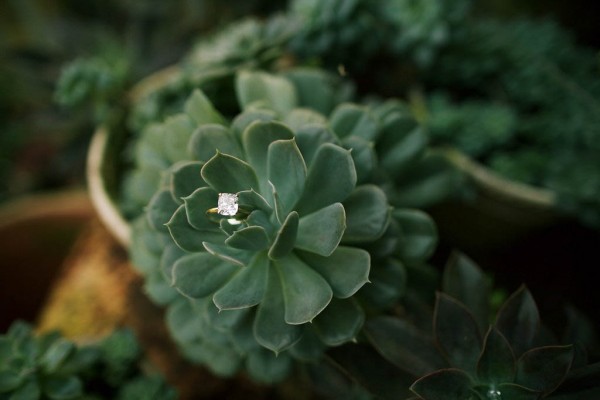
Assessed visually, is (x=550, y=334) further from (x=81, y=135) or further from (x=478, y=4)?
(x=81, y=135)

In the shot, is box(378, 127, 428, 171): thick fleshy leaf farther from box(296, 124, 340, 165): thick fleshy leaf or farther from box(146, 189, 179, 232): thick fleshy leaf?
box(146, 189, 179, 232): thick fleshy leaf

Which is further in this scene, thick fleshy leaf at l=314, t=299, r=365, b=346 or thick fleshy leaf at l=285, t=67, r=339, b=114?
thick fleshy leaf at l=285, t=67, r=339, b=114

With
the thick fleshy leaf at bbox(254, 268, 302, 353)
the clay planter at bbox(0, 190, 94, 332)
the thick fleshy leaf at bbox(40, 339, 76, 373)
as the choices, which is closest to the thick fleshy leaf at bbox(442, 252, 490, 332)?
the thick fleshy leaf at bbox(254, 268, 302, 353)

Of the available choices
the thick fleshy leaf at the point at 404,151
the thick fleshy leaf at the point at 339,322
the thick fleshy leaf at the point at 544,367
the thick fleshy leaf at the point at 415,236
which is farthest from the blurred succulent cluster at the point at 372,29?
the thick fleshy leaf at the point at 544,367

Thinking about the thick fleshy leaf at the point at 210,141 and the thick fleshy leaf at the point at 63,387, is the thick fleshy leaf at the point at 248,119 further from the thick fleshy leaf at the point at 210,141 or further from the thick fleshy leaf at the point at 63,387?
the thick fleshy leaf at the point at 63,387

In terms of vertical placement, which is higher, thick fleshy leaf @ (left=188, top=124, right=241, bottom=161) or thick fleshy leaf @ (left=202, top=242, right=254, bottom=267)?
thick fleshy leaf @ (left=188, top=124, right=241, bottom=161)

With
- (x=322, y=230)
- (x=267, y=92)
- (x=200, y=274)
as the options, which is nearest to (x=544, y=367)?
(x=322, y=230)

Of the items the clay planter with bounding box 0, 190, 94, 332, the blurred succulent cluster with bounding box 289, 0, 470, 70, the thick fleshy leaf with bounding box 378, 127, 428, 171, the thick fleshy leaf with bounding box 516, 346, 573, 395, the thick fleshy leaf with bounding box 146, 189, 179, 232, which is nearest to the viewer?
the thick fleshy leaf with bounding box 516, 346, 573, 395
